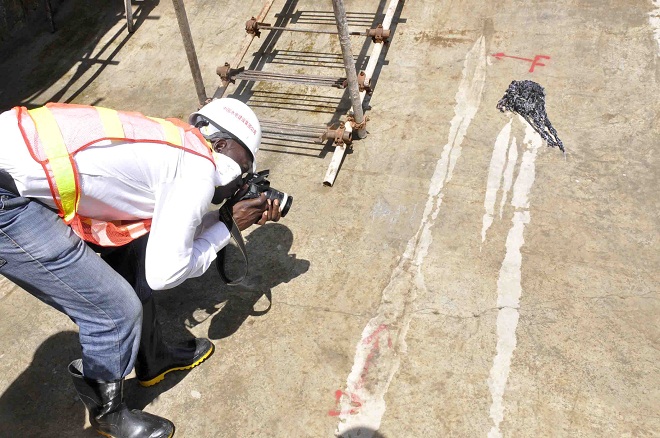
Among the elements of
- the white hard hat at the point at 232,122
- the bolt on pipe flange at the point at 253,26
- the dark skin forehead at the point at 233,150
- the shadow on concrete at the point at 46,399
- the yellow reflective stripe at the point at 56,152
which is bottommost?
the shadow on concrete at the point at 46,399

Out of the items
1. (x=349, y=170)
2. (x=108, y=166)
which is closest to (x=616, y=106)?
(x=349, y=170)

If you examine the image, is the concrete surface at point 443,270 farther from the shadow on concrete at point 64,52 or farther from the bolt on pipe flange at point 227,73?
the shadow on concrete at point 64,52

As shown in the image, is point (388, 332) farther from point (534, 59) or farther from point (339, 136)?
point (534, 59)

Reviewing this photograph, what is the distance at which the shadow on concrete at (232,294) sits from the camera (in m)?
3.78

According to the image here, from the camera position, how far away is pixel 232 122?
3.04 meters

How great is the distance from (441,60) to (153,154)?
3.63 m

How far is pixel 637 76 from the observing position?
201 inches

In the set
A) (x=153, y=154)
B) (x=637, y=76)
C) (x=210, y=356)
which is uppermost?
(x=153, y=154)

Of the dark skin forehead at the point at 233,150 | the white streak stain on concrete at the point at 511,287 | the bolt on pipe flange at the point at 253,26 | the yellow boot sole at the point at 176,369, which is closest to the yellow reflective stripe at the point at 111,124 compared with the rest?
the dark skin forehead at the point at 233,150

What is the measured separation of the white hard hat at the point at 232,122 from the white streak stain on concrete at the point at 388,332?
1.24 meters

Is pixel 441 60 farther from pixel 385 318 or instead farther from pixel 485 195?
pixel 385 318

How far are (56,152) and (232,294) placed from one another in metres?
1.73

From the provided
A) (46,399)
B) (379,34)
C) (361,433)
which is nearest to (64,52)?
(379,34)

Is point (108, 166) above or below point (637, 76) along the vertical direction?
above
